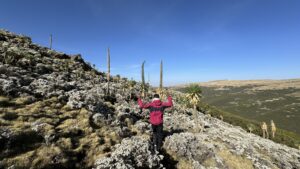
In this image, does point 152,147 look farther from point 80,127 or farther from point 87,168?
point 80,127

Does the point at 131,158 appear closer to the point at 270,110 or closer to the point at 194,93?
the point at 194,93

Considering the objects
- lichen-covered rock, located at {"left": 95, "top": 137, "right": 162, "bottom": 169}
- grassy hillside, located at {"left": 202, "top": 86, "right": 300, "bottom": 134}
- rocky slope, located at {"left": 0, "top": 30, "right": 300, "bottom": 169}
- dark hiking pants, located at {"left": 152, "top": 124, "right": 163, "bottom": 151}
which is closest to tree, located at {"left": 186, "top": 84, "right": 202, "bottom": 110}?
rocky slope, located at {"left": 0, "top": 30, "right": 300, "bottom": 169}

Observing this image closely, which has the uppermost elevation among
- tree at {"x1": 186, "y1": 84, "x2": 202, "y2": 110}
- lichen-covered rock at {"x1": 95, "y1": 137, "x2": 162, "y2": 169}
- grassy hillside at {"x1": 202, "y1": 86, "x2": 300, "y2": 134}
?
tree at {"x1": 186, "y1": 84, "x2": 202, "y2": 110}

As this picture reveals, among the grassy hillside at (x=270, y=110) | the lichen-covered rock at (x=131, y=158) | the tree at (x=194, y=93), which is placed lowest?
the grassy hillside at (x=270, y=110)

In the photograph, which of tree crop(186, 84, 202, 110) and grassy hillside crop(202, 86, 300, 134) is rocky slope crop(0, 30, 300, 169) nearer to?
tree crop(186, 84, 202, 110)

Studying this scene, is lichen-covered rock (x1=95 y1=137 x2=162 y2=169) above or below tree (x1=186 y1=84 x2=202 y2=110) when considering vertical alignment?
below

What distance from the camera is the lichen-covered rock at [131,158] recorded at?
9.06 meters

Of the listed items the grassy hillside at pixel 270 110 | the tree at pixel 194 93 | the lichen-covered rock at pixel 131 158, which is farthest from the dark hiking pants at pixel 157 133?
the grassy hillside at pixel 270 110

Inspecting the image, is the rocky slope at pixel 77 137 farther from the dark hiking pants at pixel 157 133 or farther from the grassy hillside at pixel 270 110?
the grassy hillside at pixel 270 110

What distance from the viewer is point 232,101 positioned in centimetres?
17375

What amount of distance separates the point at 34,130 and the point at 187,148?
9.68m

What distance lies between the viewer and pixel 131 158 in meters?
10.0

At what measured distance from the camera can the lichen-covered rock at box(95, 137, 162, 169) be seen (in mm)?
9062

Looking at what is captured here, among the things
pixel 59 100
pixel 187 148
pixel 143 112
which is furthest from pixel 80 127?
pixel 143 112
